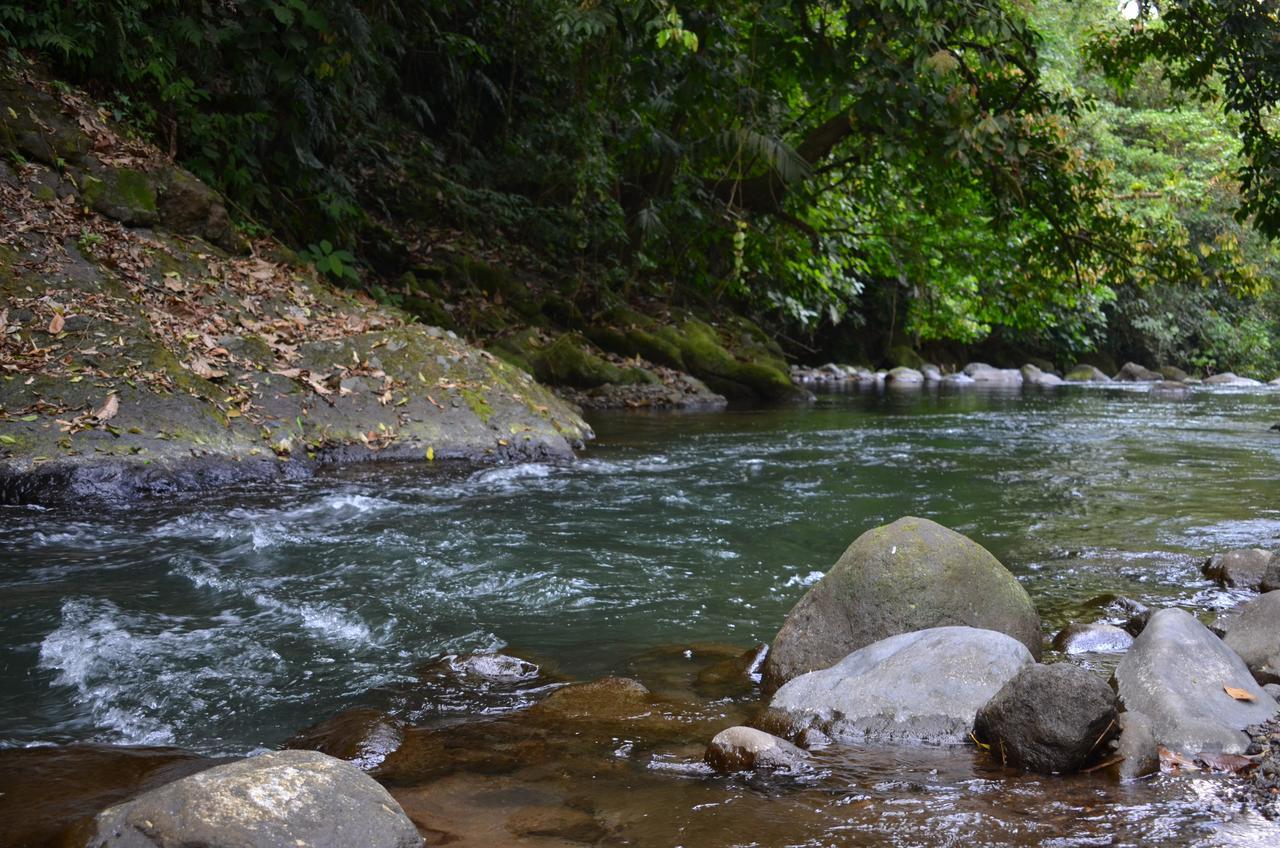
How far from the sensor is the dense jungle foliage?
8844 mm

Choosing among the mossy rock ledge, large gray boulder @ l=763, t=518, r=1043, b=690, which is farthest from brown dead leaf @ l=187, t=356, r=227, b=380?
large gray boulder @ l=763, t=518, r=1043, b=690

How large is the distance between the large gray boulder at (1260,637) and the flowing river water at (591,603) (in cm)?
50

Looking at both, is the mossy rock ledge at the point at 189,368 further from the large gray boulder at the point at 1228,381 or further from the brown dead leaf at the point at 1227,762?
the large gray boulder at the point at 1228,381

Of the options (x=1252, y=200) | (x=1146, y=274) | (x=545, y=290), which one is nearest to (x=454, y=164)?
(x=545, y=290)

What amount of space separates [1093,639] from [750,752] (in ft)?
6.03

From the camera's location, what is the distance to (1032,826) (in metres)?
2.54

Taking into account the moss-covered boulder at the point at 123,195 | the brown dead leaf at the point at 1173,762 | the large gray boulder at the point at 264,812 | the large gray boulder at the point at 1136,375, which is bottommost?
the brown dead leaf at the point at 1173,762

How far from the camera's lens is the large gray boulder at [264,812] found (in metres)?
2.16

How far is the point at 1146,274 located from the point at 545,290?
8.68m

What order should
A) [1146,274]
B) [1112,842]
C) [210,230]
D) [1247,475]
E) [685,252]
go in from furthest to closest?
[685,252] → [1146,274] → [210,230] → [1247,475] → [1112,842]

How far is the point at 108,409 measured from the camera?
676 centimetres

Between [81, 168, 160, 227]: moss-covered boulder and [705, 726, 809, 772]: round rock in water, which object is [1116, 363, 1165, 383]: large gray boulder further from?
[705, 726, 809, 772]: round rock in water

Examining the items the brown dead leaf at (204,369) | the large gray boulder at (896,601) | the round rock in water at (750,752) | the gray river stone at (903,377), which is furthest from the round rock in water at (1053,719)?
the gray river stone at (903,377)

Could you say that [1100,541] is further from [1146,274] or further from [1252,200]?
[1146,274]
